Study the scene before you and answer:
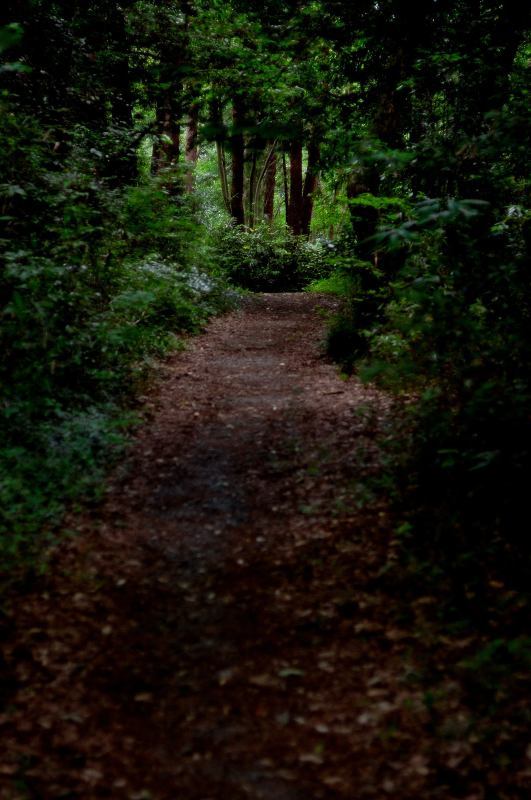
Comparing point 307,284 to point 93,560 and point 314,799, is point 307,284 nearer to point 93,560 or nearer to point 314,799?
point 93,560

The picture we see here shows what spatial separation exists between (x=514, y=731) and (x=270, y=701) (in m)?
1.38

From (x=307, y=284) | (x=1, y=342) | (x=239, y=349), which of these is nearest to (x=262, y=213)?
(x=307, y=284)

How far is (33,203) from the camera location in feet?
25.9

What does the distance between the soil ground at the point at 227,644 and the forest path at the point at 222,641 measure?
12 mm

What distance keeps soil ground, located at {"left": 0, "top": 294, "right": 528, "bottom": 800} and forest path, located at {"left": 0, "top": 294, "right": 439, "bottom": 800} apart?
1 cm

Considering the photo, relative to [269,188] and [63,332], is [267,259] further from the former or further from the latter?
[63,332]

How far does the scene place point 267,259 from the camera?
20891 millimetres

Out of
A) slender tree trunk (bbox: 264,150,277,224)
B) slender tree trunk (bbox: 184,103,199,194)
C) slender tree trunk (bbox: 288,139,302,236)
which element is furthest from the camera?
slender tree trunk (bbox: 264,150,277,224)

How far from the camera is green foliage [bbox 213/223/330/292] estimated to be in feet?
66.5

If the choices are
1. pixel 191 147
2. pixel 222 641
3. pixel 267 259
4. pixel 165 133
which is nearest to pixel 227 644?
pixel 222 641

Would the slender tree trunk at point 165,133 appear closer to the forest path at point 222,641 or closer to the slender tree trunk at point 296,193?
the forest path at point 222,641

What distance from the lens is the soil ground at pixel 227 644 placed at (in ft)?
10.1

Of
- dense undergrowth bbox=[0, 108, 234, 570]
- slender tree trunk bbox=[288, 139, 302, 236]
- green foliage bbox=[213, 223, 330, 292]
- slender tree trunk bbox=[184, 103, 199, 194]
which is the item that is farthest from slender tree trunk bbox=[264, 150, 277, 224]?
dense undergrowth bbox=[0, 108, 234, 570]

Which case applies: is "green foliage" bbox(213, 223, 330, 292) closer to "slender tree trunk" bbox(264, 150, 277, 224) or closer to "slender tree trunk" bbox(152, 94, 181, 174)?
"slender tree trunk" bbox(152, 94, 181, 174)
